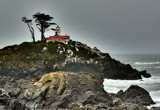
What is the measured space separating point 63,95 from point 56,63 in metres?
35.1

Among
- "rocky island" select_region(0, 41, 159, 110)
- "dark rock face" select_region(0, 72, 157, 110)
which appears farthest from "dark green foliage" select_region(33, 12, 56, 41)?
"dark rock face" select_region(0, 72, 157, 110)

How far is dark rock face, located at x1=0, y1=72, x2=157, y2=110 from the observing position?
2325 cm

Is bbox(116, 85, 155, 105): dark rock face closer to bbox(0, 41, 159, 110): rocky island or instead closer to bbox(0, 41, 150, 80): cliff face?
bbox(0, 41, 159, 110): rocky island

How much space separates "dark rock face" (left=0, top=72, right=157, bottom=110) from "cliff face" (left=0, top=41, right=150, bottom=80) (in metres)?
27.2

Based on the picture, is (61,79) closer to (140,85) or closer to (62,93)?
(62,93)

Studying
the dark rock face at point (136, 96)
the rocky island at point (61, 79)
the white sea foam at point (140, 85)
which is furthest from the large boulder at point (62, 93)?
the white sea foam at point (140, 85)

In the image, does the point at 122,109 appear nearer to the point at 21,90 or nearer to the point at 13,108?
the point at 13,108

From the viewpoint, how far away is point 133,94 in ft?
99.7

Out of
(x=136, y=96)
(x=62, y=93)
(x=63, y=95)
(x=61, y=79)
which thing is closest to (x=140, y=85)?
(x=136, y=96)

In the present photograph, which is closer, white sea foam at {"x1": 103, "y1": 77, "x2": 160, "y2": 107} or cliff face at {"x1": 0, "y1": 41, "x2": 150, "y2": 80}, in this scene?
white sea foam at {"x1": 103, "y1": 77, "x2": 160, "y2": 107}

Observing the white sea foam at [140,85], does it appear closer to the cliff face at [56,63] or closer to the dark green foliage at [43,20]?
the cliff face at [56,63]

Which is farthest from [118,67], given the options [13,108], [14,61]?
[13,108]

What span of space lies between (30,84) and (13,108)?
8296 mm

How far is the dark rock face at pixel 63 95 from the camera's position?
23250mm
